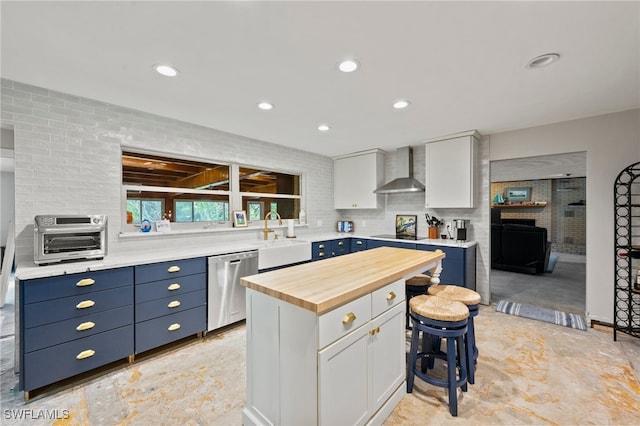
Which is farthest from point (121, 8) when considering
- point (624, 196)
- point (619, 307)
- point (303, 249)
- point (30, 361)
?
point (619, 307)

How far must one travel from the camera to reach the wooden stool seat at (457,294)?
6.63ft

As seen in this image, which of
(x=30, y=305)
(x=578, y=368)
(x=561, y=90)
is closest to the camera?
(x=30, y=305)

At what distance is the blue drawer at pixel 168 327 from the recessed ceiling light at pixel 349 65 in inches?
104

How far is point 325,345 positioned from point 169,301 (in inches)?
77.5

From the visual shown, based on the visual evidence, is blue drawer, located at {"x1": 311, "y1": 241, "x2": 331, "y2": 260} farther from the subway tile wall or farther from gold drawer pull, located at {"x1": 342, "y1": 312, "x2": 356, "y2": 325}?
gold drawer pull, located at {"x1": 342, "y1": 312, "x2": 356, "y2": 325}

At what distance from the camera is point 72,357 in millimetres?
2033

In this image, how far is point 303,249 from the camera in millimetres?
3840

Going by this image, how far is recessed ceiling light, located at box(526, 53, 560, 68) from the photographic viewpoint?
187 centimetres

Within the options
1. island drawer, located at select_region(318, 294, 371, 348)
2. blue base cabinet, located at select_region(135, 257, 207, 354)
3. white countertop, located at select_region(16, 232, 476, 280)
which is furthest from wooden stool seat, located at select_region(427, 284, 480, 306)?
blue base cabinet, located at select_region(135, 257, 207, 354)

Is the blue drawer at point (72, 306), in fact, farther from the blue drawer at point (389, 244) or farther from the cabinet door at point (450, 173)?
the cabinet door at point (450, 173)

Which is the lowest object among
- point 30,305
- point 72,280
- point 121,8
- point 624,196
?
point 30,305

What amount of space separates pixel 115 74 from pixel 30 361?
2.21 meters

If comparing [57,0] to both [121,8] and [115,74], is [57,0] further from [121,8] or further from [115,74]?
[115,74]

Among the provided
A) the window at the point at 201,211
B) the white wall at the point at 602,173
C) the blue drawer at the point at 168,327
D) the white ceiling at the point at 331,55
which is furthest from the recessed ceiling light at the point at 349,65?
the white wall at the point at 602,173
